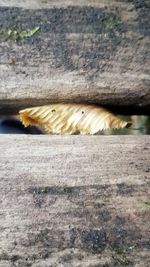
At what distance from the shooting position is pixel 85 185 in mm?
1468

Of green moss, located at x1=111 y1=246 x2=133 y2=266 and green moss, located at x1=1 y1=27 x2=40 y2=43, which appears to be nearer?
green moss, located at x1=111 y1=246 x2=133 y2=266

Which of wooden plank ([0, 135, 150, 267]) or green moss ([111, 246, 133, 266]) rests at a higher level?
wooden plank ([0, 135, 150, 267])

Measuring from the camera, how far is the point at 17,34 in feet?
5.92

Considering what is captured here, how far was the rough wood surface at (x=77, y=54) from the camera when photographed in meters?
1.75

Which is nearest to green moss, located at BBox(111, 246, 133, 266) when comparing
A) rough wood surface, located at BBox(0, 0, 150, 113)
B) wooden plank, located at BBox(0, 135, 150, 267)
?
wooden plank, located at BBox(0, 135, 150, 267)

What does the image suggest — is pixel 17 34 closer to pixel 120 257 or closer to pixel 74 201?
pixel 74 201

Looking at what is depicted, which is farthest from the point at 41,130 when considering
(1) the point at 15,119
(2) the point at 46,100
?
(2) the point at 46,100

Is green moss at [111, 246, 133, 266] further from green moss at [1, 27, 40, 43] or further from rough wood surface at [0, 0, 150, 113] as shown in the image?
green moss at [1, 27, 40, 43]

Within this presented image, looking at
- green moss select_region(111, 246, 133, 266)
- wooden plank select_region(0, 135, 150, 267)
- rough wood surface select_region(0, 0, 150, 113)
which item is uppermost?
rough wood surface select_region(0, 0, 150, 113)

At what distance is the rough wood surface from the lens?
175 centimetres

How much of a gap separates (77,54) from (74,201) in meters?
0.65

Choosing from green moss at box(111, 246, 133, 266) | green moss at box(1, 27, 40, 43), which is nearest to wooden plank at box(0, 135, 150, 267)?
green moss at box(111, 246, 133, 266)

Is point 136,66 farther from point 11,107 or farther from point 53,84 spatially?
point 11,107

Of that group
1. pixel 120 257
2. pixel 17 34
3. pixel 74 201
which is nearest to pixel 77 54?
pixel 17 34
